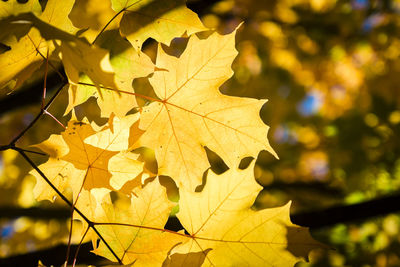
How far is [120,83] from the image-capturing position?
1197 millimetres

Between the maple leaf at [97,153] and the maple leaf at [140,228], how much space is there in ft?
0.25

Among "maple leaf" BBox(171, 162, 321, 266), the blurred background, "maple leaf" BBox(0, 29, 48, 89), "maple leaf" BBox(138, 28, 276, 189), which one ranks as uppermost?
"maple leaf" BBox(0, 29, 48, 89)

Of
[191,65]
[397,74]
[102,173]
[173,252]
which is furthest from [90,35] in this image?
[397,74]

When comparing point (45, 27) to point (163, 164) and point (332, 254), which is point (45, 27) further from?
point (332, 254)

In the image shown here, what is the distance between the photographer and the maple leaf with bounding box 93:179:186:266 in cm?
110

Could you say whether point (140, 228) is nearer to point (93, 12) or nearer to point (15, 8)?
point (15, 8)

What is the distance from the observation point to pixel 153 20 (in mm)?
1195

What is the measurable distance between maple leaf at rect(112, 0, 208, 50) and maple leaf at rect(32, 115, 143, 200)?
282 mm

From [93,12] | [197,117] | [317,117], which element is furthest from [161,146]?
[317,117]

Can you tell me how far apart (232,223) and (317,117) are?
4.14m

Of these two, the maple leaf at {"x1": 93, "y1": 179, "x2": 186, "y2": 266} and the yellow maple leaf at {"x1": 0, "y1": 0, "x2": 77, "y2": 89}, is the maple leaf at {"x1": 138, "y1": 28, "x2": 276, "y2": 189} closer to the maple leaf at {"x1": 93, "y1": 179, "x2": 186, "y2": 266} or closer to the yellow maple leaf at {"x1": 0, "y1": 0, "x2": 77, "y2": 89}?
the maple leaf at {"x1": 93, "y1": 179, "x2": 186, "y2": 266}

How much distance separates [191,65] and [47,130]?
104 inches

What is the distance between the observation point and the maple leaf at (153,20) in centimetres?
117

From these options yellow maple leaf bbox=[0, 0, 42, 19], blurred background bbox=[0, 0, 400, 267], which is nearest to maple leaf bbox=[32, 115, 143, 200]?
yellow maple leaf bbox=[0, 0, 42, 19]
